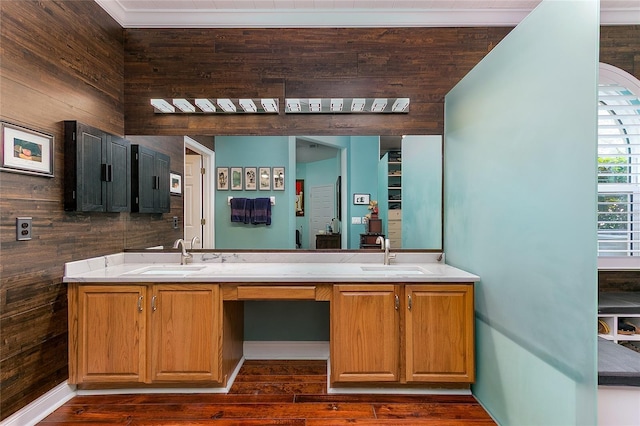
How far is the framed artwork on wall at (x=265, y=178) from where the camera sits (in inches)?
107

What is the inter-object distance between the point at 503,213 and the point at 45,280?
2.74 m

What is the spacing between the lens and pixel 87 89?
230 centimetres

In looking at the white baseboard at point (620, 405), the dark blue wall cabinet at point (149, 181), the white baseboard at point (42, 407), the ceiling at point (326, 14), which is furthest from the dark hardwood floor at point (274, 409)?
the ceiling at point (326, 14)

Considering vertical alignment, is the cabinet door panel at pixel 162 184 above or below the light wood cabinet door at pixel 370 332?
above

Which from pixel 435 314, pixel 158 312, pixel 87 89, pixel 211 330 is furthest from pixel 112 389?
pixel 435 314

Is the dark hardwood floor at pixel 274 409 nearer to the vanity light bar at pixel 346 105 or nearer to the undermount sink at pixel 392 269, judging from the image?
the undermount sink at pixel 392 269

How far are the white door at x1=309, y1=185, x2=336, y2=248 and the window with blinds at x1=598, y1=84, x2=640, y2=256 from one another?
76.8 inches

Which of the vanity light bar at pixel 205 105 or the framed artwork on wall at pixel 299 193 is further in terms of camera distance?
the framed artwork on wall at pixel 299 193

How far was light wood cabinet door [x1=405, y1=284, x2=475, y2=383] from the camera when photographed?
2119mm

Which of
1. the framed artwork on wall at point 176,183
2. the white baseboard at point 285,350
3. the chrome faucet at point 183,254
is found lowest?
the white baseboard at point 285,350

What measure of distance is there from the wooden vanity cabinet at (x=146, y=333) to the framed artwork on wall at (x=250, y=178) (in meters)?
0.93

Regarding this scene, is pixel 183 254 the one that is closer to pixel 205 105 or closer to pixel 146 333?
pixel 146 333

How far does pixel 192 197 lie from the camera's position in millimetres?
2750

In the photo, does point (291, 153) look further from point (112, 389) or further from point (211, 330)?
point (112, 389)
